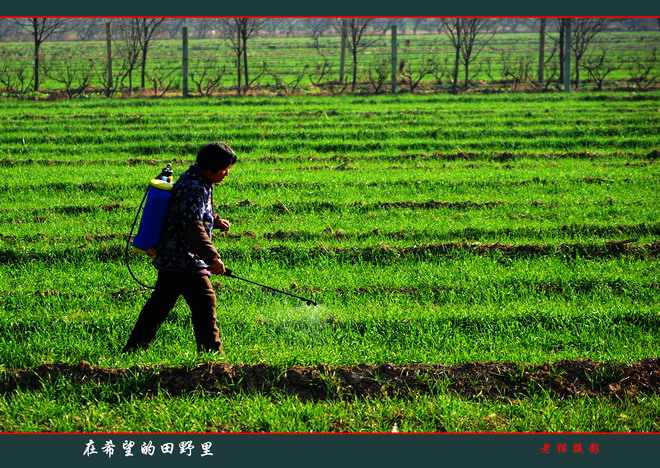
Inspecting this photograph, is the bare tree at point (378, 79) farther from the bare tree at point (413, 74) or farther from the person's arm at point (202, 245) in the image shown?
the person's arm at point (202, 245)

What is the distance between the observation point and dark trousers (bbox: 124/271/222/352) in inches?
211

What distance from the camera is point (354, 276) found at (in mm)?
7715

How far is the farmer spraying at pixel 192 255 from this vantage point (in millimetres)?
5207

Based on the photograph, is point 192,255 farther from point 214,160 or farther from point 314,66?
point 314,66

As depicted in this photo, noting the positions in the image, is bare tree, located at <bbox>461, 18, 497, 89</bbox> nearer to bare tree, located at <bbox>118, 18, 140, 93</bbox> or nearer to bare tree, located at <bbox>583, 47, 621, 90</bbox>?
bare tree, located at <bbox>583, 47, 621, 90</bbox>

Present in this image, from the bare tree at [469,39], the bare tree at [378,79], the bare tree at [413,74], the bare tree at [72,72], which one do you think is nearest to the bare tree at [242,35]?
the bare tree at [378,79]

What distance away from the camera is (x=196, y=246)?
17.0 ft

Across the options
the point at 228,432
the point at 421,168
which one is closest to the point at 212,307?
the point at 228,432

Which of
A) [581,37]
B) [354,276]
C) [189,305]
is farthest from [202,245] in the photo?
[581,37]

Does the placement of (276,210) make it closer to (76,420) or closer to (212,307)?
(212,307)

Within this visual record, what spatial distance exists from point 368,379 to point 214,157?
73.3 inches

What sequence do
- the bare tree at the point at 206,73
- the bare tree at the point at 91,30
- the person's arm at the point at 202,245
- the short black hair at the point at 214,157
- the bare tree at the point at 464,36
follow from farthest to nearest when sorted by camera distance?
1. the bare tree at the point at 91,30
2. the bare tree at the point at 206,73
3. the bare tree at the point at 464,36
4. the short black hair at the point at 214,157
5. the person's arm at the point at 202,245

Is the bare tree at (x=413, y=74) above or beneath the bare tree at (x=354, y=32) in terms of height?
beneath

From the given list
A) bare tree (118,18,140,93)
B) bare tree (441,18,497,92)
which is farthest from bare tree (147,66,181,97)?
bare tree (441,18,497,92)
